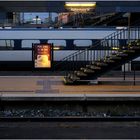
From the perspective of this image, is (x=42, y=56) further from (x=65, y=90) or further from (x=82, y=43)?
(x=65, y=90)

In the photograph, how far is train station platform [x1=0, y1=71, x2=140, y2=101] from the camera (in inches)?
696

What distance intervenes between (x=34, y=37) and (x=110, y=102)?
1997 cm

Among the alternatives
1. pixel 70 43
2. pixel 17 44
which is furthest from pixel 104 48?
pixel 17 44

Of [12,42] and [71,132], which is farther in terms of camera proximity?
[12,42]

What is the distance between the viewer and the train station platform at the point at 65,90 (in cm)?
1769

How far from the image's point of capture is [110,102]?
1761 cm

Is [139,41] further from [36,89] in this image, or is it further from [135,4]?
[36,89]

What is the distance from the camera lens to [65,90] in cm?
2047

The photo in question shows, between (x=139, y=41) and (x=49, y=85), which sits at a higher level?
(x=139, y=41)

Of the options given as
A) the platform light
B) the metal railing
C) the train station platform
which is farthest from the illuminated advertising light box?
the platform light

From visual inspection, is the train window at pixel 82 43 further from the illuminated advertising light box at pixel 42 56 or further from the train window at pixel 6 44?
the illuminated advertising light box at pixel 42 56

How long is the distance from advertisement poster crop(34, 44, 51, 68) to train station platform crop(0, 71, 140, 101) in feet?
17.1

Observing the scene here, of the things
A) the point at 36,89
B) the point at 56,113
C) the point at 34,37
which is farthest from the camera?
the point at 34,37

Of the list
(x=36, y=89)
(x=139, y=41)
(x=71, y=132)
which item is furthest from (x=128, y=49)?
(x=71, y=132)
